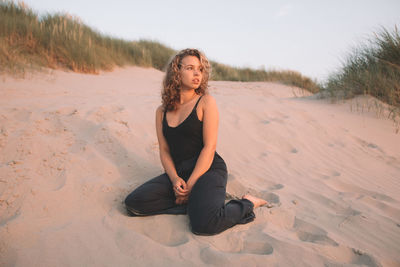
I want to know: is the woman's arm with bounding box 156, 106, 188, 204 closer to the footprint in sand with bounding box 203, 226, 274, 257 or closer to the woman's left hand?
the woman's left hand

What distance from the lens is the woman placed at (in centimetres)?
211

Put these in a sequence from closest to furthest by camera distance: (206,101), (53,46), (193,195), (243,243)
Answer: (243,243), (193,195), (206,101), (53,46)

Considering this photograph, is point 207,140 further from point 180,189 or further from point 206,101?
point 180,189

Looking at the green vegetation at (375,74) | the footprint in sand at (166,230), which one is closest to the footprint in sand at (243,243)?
the footprint in sand at (166,230)

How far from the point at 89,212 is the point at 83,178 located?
0.47 metres

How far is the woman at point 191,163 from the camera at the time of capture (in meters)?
2.11

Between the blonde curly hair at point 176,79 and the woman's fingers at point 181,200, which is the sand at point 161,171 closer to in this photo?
the woman's fingers at point 181,200

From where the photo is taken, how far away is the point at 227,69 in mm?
13766

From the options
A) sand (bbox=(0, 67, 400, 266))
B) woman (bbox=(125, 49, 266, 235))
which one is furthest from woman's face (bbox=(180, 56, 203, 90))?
sand (bbox=(0, 67, 400, 266))

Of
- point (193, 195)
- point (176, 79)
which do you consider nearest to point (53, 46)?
point (176, 79)

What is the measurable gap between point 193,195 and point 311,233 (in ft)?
3.04

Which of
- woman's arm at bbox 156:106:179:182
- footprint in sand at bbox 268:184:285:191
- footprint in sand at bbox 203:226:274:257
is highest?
woman's arm at bbox 156:106:179:182

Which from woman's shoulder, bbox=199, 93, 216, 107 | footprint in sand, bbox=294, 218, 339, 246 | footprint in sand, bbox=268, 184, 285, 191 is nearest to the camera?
footprint in sand, bbox=294, 218, 339, 246

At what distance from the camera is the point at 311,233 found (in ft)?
6.75
